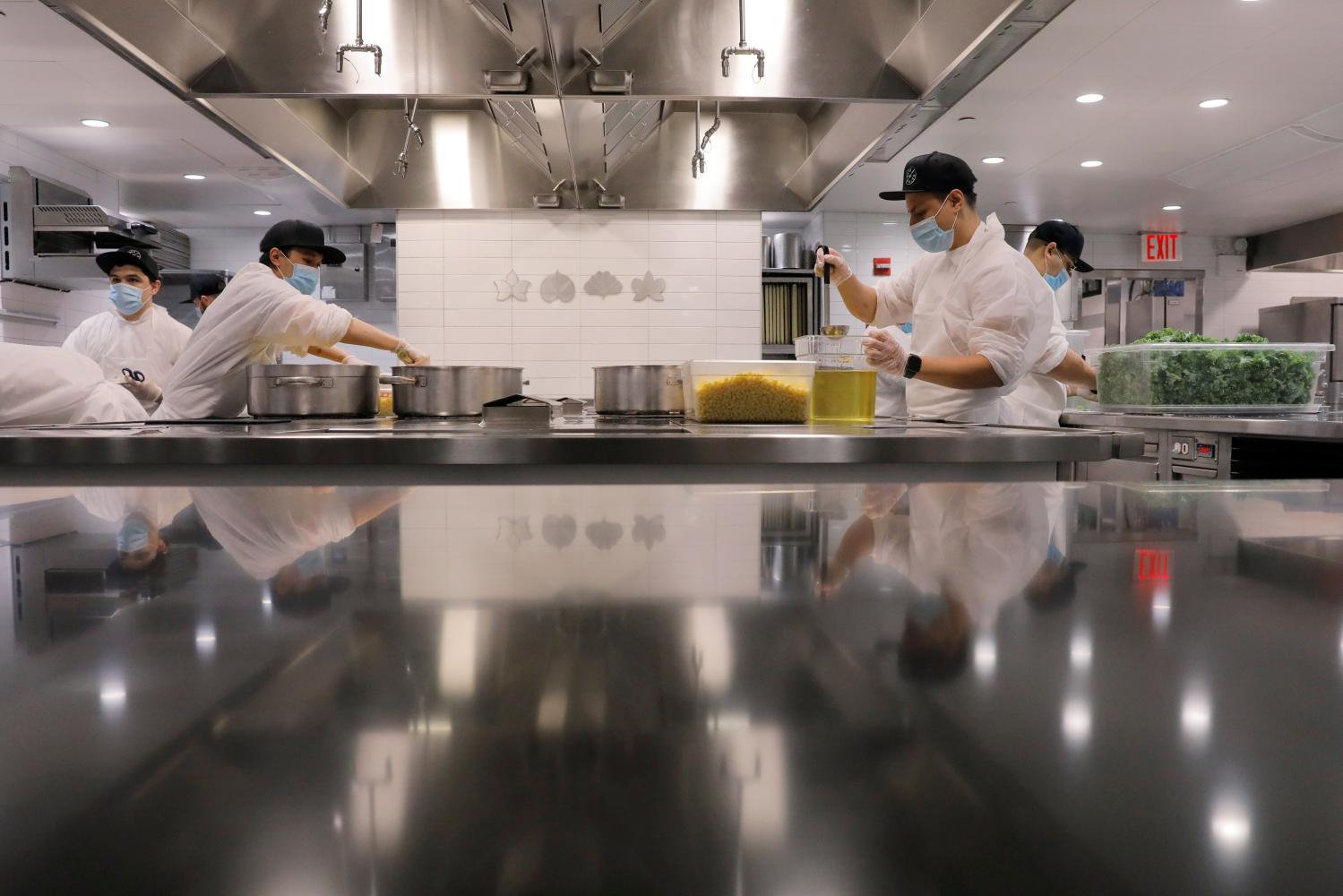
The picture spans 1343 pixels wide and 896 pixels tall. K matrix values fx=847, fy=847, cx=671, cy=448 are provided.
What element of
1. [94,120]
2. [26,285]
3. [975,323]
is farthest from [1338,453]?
[26,285]

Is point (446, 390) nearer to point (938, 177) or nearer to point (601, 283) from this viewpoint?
point (938, 177)

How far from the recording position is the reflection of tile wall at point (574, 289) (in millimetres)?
5004

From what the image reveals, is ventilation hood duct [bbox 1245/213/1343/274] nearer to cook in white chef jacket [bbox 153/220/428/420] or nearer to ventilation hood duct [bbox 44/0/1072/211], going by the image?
ventilation hood duct [bbox 44/0/1072/211]

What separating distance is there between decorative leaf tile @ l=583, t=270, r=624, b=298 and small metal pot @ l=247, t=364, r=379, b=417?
3.04 meters

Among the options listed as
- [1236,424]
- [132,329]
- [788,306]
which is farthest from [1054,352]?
[132,329]

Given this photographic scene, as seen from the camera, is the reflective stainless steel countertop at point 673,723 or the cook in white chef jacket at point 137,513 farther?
the cook in white chef jacket at point 137,513

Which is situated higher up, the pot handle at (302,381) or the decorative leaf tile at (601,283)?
the decorative leaf tile at (601,283)

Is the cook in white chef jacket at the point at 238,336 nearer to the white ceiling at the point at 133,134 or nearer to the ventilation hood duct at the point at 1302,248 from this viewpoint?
the white ceiling at the point at 133,134

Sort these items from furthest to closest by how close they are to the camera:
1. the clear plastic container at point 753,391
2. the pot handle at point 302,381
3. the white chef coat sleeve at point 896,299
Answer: the white chef coat sleeve at point 896,299, the pot handle at point 302,381, the clear plastic container at point 753,391

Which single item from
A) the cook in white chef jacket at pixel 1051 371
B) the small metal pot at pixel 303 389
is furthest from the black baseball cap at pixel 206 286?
the cook in white chef jacket at pixel 1051 371

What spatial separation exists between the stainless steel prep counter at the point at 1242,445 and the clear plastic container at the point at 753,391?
1.02 meters

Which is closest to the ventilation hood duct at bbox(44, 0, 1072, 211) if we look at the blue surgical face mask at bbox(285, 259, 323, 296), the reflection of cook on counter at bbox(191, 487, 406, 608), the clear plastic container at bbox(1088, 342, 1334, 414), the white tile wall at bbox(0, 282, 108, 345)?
the blue surgical face mask at bbox(285, 259, 323, 296)

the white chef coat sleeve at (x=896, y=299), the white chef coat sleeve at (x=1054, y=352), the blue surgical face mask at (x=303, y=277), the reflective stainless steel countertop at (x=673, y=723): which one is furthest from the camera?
the blue surgical face mask at (x=303, y=277)

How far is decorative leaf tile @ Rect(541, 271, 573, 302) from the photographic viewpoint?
5047 mm
